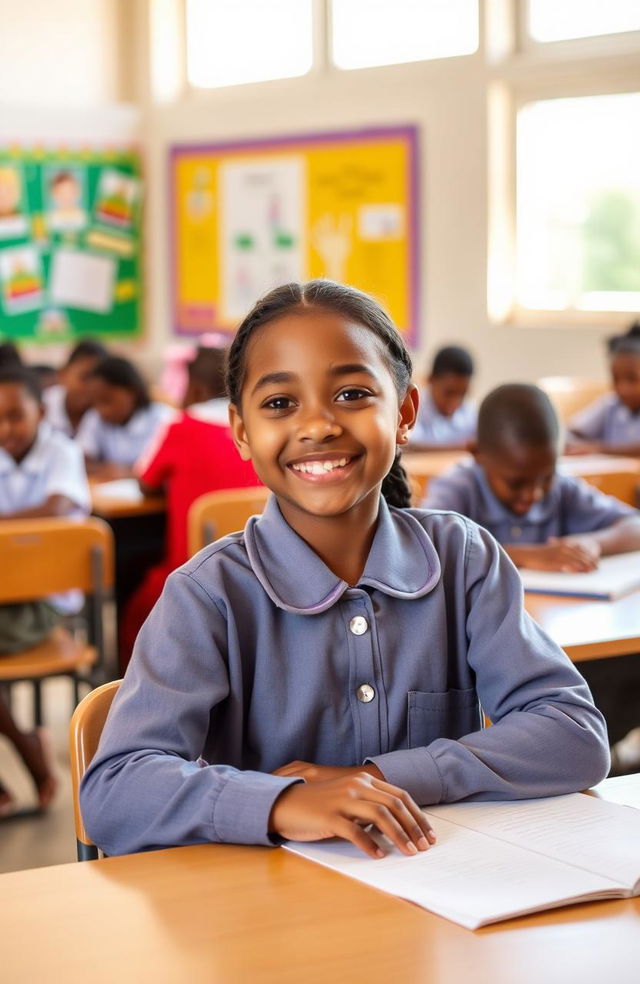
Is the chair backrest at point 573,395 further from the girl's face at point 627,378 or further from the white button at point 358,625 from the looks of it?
the white button at point 358,625

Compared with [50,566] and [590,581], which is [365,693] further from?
[50,566]

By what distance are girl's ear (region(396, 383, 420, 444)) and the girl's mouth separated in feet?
0.45

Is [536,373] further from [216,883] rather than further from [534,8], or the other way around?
[216,883]

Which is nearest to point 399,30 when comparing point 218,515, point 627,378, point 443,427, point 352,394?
point 443,427

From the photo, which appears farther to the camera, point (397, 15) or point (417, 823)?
point (397, 15)

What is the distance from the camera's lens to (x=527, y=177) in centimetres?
657

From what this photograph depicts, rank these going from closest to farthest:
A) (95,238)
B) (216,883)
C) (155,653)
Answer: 1. (216,883)
2. (155,653)
3. (95,238)

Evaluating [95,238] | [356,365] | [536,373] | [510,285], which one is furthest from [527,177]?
[356,365]

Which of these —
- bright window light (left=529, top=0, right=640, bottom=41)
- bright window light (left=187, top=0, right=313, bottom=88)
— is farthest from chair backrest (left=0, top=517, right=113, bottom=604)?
bright window light (left=187, top=0, right=313, bottom=88)

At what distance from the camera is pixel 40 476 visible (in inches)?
143

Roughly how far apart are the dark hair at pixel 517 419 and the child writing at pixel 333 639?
3.71ft

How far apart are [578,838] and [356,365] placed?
494 mm

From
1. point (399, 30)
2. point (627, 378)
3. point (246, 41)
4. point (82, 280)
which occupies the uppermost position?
point (246, 41)

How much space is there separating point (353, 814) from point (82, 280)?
7.29m
